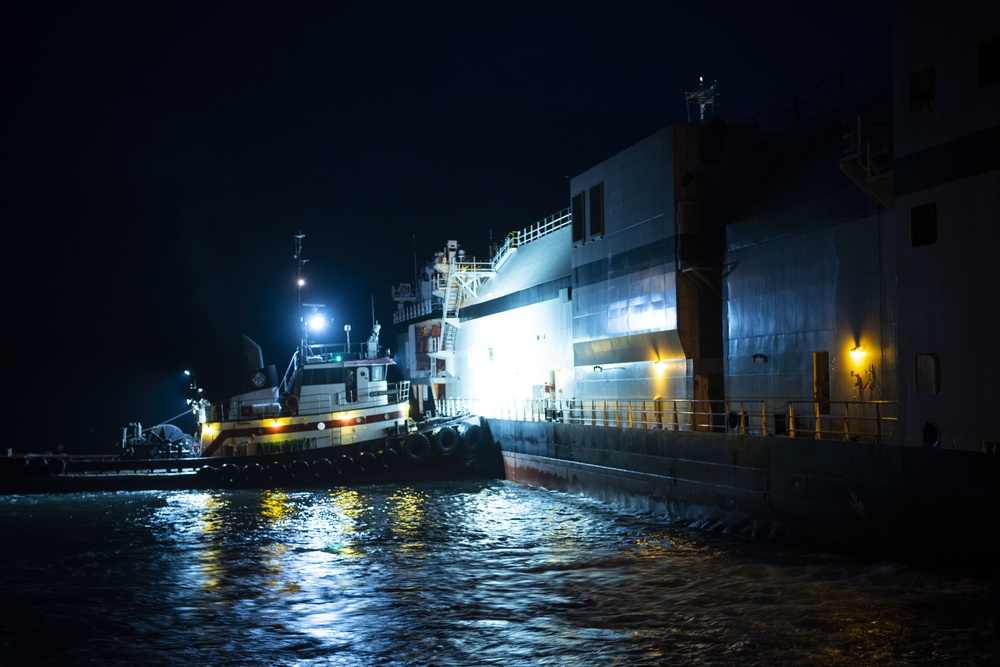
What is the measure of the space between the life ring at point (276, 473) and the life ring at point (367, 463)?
2641mm

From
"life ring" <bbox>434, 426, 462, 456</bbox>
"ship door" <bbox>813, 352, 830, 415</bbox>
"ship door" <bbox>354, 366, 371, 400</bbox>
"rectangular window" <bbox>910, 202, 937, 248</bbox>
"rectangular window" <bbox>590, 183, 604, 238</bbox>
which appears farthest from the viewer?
"ship door" <bbox>354, 366, 371, 400</bbox>

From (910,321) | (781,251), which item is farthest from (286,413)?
(910,321)

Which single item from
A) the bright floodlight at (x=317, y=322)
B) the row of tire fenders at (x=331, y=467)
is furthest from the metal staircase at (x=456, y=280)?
the row of tire fenders at (x=331, y=467)

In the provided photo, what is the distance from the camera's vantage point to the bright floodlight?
37.5m

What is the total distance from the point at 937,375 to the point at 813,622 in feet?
15.5

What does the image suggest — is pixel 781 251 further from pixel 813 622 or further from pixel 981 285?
pixel 813 622

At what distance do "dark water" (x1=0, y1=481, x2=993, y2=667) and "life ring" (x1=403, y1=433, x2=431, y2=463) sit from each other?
27.6 ft

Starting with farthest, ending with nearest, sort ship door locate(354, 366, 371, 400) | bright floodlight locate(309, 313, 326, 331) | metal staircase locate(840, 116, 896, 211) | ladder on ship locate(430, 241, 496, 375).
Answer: ladder on ship locate(430, 241, 496, 375) < bright floodlight locate(309, 313, 326, 331) < ship door locate(354, 366, 371, 400) < metal staircase locate(840, 116, 896, 211)

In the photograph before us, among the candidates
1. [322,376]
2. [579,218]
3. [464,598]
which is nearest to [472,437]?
[322,376]

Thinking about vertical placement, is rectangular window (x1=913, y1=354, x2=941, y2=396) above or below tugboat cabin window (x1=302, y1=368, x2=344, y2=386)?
below

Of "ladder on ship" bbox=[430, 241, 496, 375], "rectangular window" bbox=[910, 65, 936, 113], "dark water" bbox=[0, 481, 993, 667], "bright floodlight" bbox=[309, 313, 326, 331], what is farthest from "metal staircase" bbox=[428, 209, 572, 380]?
"rectangular window" bbox=[910, 65, 936, 113]

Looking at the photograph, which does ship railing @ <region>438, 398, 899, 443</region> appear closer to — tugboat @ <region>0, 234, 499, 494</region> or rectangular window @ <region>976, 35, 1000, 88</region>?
tugboat @ <region>0, 234, 499, 494</region>

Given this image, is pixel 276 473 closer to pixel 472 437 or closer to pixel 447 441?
pixel 447 441

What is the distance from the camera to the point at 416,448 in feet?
101
